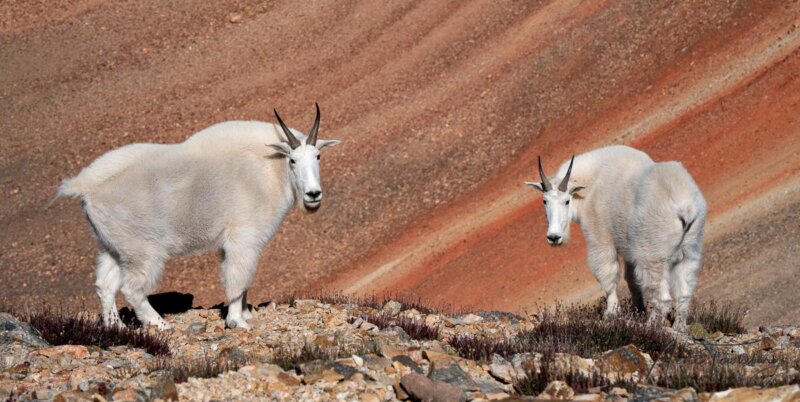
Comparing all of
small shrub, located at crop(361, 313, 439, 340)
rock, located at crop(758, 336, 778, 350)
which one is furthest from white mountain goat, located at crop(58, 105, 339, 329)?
rock, located at crop(758, 336, 778, 350)

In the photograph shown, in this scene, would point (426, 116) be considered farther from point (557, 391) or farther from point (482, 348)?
point (557, 391)

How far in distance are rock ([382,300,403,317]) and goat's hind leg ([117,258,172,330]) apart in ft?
9.07

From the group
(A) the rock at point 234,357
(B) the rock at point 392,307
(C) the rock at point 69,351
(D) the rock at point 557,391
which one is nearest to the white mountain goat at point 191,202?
(B) the rock at point 392,307

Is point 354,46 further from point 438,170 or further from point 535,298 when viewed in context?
point 535,298

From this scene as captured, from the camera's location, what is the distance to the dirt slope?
76.0 feet

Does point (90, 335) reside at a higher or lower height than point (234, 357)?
higher

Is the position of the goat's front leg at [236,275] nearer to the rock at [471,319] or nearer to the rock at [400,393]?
the rock at [471,319]

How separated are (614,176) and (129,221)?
234 inches

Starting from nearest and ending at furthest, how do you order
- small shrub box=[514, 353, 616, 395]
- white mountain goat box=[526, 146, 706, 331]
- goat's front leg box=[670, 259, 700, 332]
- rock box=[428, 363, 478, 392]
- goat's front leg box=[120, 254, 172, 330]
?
small shrub box=[514, 353, 616, 395]
rock box=[428, 363, 478, 392]
goat's front leg box=[120, 254, 172, 330]
white mountain goat box=[526, 146, 706, 331]
goat's front leg box=[670, 259, 700, 332]

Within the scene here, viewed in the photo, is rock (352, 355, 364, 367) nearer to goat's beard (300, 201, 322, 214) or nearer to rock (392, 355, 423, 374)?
rock (392, 355, 423, 374)

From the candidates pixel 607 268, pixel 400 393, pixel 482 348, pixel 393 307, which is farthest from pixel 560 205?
pixel 400 393

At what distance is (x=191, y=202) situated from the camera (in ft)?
41.0

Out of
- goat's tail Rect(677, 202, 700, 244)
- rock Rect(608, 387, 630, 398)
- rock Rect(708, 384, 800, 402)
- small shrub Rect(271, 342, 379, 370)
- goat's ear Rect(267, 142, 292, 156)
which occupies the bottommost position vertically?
rock Rect(708, 384, 800, 402)

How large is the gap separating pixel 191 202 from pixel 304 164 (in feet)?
4.55
